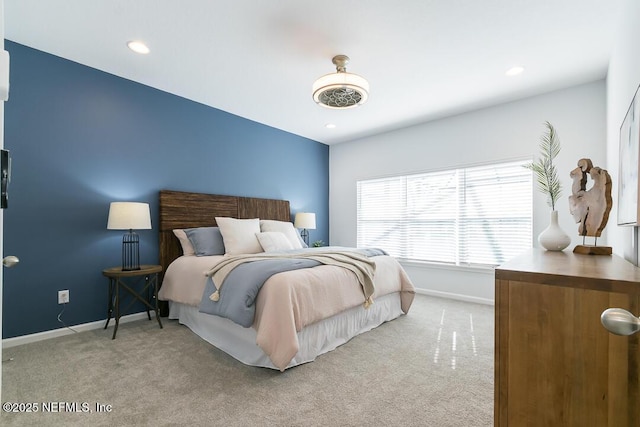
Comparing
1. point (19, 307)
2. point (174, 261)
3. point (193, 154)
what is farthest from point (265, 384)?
point (193, 154)

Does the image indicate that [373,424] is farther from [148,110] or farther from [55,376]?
[148,110]

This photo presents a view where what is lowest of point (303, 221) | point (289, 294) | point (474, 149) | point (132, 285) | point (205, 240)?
point (132, 285)

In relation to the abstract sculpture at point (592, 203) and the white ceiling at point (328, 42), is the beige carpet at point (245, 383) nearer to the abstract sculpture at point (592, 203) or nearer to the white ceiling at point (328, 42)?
the abstract sculpture at point (592, 203)

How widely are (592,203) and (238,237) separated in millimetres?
3208

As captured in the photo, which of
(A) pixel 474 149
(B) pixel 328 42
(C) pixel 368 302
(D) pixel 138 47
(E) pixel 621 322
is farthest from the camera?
(A) pixel 474 149

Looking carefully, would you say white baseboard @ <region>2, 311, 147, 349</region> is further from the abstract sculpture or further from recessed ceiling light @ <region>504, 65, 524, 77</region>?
recessed ceiling light @ <region>504, 65, 524, 77</region>

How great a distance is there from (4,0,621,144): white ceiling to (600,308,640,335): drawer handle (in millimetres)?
2273

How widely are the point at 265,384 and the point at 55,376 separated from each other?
147 centimetres

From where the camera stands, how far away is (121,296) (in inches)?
130

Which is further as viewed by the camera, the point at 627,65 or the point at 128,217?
the point at 128,217

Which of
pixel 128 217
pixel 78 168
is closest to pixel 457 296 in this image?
Answer: pixel 128 217

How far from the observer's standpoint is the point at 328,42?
262 cm

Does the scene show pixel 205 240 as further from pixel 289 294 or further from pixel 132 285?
pixel 289 294

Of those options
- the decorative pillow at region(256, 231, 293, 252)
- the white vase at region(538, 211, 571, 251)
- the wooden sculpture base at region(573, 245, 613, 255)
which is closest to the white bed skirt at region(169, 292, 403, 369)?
the decorative pillow at region(256, 231, 293, 252)
